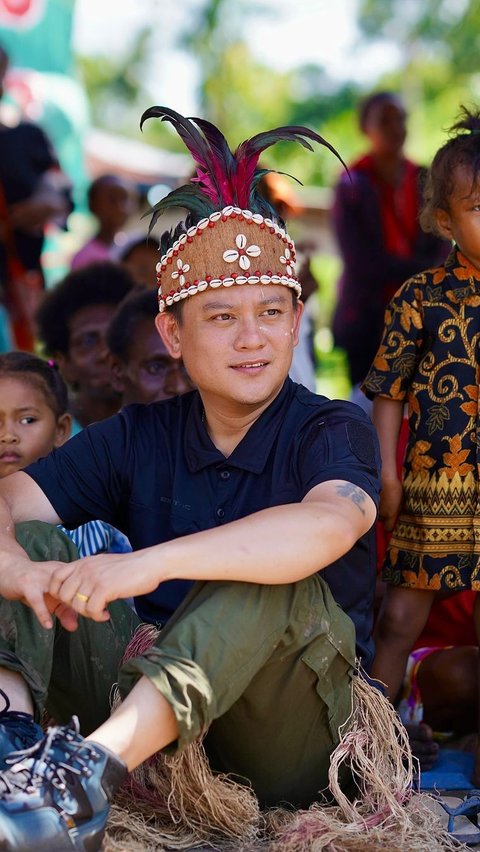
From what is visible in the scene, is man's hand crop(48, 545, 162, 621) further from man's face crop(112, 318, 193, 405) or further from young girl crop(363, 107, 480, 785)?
man's face crop(112, 318, 193, 405)

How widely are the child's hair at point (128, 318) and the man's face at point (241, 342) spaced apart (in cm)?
169

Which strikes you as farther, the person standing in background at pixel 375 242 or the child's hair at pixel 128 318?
the person standing in background at pixel 375 242

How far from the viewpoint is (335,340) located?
6605 millimetres

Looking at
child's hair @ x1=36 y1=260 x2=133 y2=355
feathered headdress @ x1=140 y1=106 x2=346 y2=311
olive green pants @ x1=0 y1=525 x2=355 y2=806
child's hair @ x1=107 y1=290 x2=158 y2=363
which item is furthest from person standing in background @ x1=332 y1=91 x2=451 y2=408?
olive green pants @ x1=0 y1=525 x2=355 y2=806

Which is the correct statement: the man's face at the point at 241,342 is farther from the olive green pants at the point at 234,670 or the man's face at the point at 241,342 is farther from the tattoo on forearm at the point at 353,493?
the olive green pants at the point at 234,670

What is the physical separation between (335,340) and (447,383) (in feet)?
11.2

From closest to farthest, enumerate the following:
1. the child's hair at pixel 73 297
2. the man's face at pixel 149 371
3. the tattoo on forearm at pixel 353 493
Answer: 1. the tattoo on forearm at pixel 353 493
2. the man's face at pixel 149 371
3. the child's hair at pixel 73 297

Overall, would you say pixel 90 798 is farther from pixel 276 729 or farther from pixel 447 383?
pixel 447 383

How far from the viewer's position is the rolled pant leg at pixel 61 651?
2420 mm

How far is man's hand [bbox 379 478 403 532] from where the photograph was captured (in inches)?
127

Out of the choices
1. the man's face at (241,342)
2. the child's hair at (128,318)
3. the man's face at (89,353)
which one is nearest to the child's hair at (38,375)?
the child's hair at (128,318)

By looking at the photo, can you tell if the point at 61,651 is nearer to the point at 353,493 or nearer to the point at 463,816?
the point at 353,493

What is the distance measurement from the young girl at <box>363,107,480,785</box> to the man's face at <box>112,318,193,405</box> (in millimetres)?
1129

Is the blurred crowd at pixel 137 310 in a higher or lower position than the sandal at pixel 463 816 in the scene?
higher
